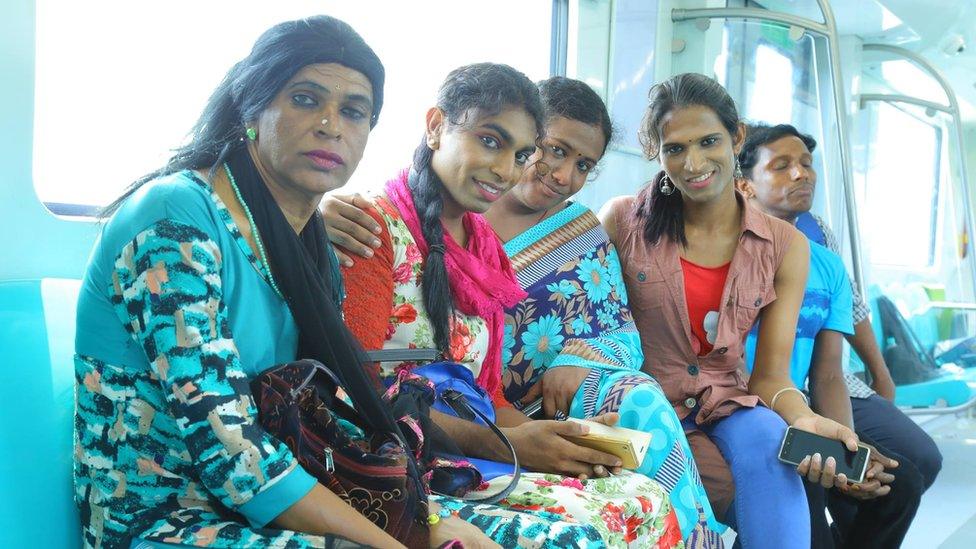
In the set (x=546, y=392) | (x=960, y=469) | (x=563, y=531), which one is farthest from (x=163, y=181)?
(x=960, y=469)

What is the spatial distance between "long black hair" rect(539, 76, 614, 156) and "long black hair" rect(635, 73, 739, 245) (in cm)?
25

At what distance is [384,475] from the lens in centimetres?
136

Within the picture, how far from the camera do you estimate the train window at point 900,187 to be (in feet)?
24.1

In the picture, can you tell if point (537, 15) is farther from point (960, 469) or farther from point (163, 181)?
point (960, 469)

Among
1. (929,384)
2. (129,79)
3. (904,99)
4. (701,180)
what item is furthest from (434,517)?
(904,99)

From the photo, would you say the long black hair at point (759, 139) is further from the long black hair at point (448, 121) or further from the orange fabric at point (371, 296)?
the orange fabric at point (371, 296)

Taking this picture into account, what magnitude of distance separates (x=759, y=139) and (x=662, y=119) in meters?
1.07

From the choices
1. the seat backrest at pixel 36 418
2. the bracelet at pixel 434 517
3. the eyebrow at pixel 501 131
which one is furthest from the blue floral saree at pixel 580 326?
the seat backrest at pixel 36 418

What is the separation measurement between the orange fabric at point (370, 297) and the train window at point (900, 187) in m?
5.78

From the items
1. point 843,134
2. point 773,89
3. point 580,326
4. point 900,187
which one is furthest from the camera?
point 900,187

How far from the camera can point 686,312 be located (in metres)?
2.60

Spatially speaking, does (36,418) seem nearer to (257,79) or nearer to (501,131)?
(257,79)

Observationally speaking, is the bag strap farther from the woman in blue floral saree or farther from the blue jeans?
the blue jeans

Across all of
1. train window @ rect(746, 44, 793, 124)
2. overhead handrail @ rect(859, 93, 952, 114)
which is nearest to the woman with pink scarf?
train window @ rect(746, 44, 793, 124)
